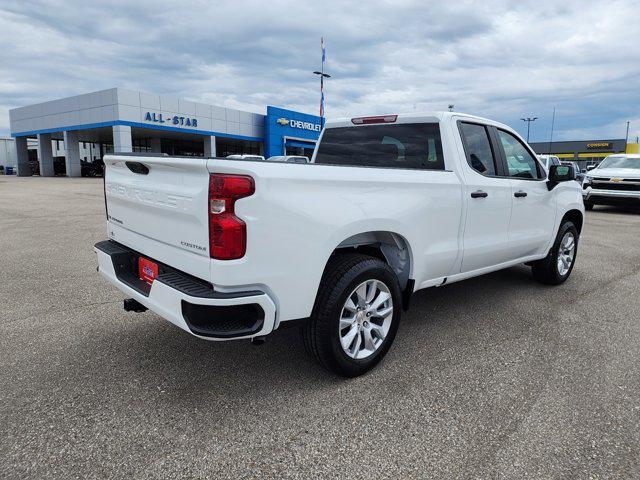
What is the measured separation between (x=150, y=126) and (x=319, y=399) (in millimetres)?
34418

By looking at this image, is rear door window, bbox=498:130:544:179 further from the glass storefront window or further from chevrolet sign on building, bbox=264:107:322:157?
the glass storefront window

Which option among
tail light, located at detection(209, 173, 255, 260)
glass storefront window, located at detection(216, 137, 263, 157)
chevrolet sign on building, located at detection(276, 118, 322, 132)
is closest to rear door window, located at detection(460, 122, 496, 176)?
tail light, located at detection(209, 173, 255, 260)

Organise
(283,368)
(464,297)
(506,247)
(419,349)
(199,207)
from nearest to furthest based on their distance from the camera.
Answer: (199,207), (283,368), (419,349), (506,247), (464,297)

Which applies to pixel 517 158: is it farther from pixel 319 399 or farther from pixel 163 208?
pixel 163 208

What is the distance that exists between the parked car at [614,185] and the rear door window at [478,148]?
462 inches

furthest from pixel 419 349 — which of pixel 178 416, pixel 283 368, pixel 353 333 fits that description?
pixel 178 416

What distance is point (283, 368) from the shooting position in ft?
10.7

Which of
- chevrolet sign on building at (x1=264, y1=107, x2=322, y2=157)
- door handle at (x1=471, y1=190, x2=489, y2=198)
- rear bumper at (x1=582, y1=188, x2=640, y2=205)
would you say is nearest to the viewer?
door handle at (x1=471, y1=190, x2=489, y2=198)

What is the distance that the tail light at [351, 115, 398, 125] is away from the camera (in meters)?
4.19

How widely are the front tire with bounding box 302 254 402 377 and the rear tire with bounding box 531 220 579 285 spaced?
2.96 meters

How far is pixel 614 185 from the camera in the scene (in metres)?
13.9

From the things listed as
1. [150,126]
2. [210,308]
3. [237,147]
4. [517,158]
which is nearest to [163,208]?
[210,308]

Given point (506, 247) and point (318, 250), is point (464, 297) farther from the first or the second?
point (318, 250)

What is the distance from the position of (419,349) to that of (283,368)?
3.63ft
